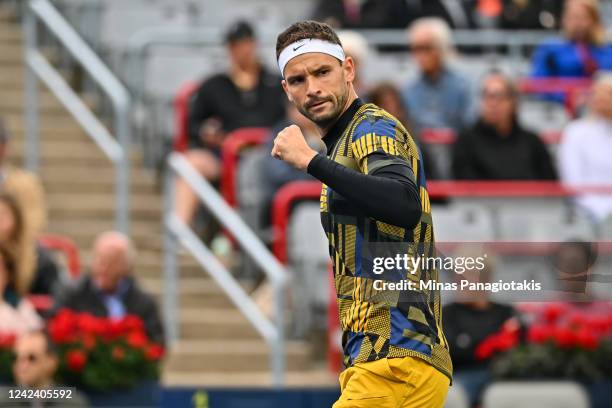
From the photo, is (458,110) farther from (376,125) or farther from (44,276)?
(376,125)

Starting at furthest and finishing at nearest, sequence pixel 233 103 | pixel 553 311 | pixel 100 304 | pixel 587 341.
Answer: pixel 233 103 < pixel 100 304 < pixel 553 311 < pixel 587 341

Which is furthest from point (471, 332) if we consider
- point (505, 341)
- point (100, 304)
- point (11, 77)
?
point (11, 77)

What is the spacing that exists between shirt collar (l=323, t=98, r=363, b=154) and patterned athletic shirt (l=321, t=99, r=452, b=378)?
0.02 m

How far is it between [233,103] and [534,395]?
12.4 ft

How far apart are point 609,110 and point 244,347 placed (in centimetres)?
321

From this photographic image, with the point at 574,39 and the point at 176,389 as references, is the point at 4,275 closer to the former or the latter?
the point at 176,389

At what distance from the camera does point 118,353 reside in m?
9.18

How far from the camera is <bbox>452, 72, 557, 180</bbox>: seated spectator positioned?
36.6 ft

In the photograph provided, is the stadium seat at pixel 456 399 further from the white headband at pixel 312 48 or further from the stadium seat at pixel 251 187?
the white headband at pixel 312 48

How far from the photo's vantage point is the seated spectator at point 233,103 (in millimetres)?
11570

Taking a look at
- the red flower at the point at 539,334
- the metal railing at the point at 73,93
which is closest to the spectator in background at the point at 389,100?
the red flower at the point at 539,334

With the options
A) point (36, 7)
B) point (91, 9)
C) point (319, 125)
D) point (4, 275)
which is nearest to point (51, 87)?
point (36, 7)

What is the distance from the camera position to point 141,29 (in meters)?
13.4

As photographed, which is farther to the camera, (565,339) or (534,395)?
(565,339)
